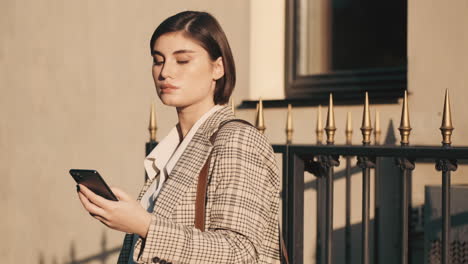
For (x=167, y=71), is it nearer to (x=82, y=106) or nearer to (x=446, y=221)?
(x=446, y=221)

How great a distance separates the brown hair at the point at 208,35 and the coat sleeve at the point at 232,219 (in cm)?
35

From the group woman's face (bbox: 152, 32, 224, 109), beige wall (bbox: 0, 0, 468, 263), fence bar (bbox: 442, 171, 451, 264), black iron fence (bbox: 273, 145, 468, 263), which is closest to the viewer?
woman's face (bbox: 152, 32, 224, 109)

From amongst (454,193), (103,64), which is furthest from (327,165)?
(103,64)

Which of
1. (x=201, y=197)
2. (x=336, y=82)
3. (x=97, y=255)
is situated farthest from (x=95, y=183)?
(x=97, y=255)

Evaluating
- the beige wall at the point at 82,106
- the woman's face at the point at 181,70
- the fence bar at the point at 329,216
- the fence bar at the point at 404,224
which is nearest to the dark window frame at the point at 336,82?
the beige wall at the point at 82,106

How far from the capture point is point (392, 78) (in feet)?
15.1

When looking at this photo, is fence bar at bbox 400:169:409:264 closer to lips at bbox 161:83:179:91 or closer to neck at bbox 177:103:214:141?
neck at bbox 177:103:214:141

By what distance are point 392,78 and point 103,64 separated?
2.01 metres

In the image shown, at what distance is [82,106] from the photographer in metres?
5.41

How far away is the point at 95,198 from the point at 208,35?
2.32 ft

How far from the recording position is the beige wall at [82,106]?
5.15 meters

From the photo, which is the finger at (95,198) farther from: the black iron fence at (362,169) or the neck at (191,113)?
the black iron fence at (362,169)

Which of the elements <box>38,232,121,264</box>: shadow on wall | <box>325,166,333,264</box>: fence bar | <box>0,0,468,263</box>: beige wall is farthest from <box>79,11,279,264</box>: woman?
<box>38,232,121,264</box>: shadow on wall

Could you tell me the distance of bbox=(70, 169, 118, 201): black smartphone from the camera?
1855 mm
